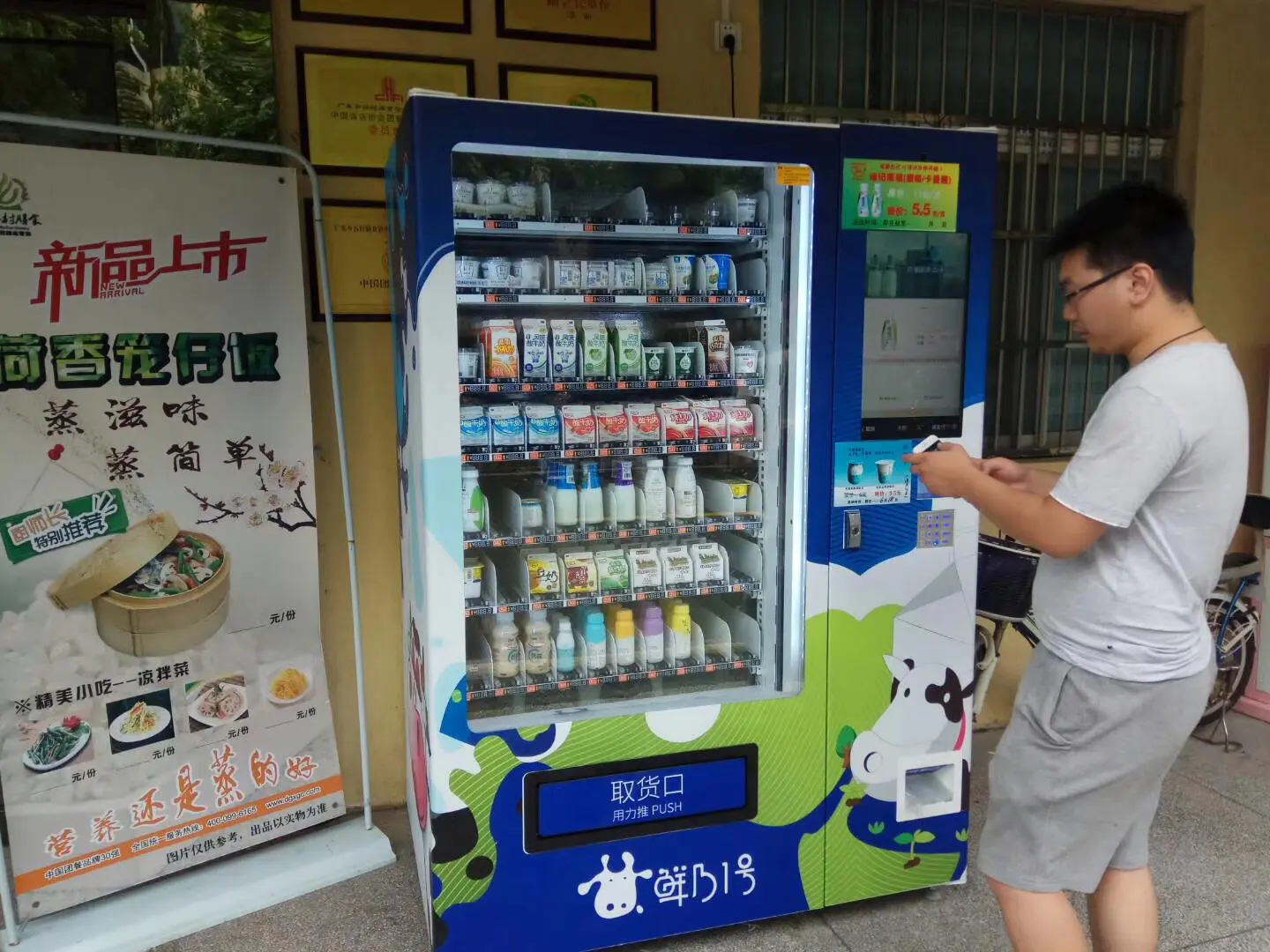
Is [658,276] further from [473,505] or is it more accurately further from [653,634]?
[653,634]

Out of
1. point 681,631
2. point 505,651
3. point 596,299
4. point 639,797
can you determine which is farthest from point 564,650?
point 596,299

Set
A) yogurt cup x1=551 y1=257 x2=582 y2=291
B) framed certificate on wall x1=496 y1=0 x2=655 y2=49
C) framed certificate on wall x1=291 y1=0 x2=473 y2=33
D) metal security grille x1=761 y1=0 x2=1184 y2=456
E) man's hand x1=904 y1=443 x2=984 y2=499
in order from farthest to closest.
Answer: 1. metal security grille x1=761 y1=0 x2=1184 y2=456
2. framed certificate on wall x1=496 y1=0 x2=655 y2=49
3. framed certificate on wall x1=291 y1=0 x2=473 y2=33
4. yogurt cup x1=551 y1=257 x2=582 y2=291
5. man's hand x1=904 y1=443 x2=984 y2=499

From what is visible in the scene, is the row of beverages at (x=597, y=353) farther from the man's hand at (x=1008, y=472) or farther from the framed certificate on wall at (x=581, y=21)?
the framed certificate on wall at (x=581, y=21)

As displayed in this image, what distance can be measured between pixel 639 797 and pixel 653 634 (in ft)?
1.47

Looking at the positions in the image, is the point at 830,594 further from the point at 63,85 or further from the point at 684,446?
the point at 63,85

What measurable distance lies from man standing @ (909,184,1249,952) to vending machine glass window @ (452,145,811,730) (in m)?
0.73

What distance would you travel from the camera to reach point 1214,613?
3.78m

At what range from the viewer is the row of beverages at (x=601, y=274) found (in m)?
2.32

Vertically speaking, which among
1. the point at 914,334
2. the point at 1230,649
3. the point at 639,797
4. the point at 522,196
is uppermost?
the point at 522,196

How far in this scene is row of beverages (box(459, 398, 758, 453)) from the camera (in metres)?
2.33

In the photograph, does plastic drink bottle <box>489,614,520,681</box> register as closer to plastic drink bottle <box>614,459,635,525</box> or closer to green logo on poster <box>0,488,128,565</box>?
plastic drink bottle <box>614,459,635,525</box>

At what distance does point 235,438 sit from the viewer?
8.67 feet

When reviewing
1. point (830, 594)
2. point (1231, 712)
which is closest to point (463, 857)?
point (830, 594)

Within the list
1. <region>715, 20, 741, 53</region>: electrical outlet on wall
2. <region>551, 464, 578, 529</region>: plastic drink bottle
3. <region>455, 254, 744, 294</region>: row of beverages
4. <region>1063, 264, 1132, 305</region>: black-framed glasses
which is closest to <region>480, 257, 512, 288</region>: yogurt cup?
<region>455, 254, 744, 294</region>: row of beverages
